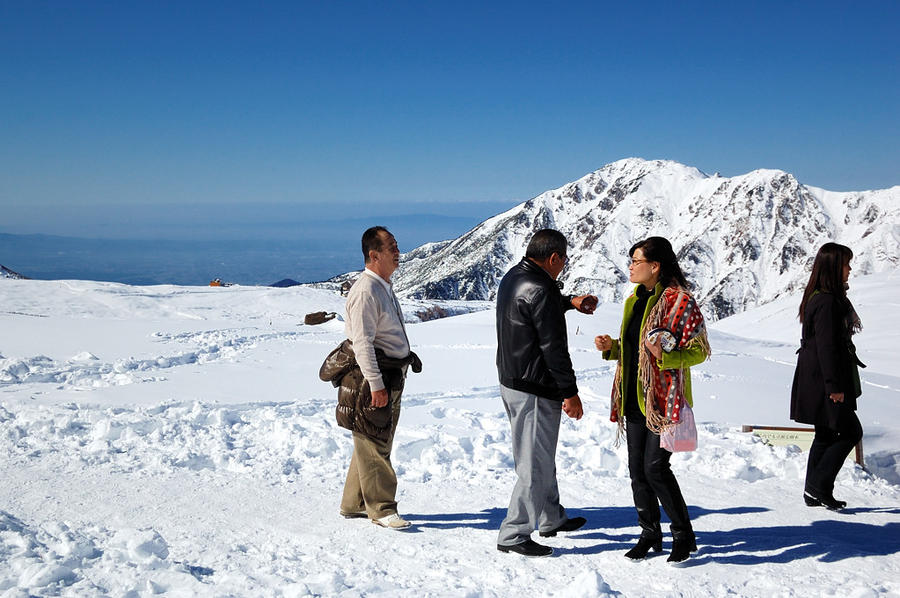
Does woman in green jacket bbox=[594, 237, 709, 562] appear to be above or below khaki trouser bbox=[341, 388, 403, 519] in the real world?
above

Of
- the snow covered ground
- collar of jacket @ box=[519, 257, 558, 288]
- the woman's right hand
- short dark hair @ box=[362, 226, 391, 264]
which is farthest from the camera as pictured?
short dark hair @ box=[362, 226, 391, 264]

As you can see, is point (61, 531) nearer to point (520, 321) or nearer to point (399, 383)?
point (399, 383)

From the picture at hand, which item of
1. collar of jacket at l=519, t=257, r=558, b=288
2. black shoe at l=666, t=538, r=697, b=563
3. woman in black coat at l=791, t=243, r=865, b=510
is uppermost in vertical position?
collar of jacket at l=519, t=257, r=558, b=288

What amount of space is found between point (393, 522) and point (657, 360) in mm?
2293

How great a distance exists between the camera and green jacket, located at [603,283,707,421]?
4238 millimetres

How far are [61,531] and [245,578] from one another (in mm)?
1566

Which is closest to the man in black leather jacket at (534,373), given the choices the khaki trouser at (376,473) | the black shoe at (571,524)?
the black shoe at (571,524)

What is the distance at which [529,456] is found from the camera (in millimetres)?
4586

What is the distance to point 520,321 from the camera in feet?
14.8

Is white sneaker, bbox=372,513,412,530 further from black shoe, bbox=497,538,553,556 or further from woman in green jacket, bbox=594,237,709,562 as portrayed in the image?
woman in green jacket, bbox=594,237,709,562

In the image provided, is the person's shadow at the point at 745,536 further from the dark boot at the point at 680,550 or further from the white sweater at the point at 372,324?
the white sweater at the point at 372,324

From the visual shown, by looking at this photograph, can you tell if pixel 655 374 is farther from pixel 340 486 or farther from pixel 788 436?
pixel 788 436

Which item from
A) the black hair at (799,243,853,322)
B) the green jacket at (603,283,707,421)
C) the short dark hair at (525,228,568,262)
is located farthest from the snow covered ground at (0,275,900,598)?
the short dark hair at (525,228,568,262)

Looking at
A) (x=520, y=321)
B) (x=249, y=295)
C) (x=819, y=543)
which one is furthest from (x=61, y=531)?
(x=249, y=295)
